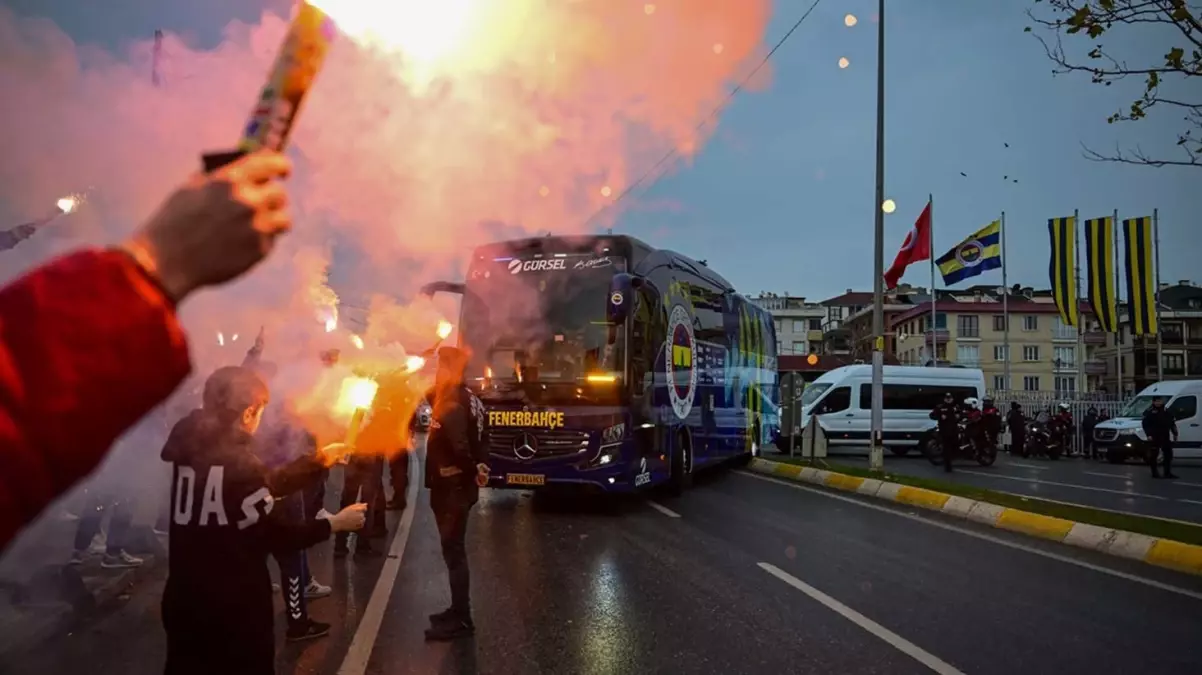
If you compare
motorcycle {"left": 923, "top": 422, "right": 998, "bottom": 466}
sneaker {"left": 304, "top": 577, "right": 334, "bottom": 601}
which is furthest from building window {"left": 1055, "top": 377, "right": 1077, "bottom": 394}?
sneaker {"left": 304, "top": 577, "right": 334, "bottom": 601}

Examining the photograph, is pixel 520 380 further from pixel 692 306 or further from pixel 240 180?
pixel 240 180

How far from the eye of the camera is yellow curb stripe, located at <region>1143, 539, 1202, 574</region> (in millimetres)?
9188

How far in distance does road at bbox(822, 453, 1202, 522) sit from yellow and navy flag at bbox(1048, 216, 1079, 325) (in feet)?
17.2

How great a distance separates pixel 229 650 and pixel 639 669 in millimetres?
3010

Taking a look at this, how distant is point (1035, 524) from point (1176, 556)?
2.16 metres

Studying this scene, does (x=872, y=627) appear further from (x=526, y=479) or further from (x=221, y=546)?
(x=526, y=479)

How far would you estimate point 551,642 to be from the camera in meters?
6.12

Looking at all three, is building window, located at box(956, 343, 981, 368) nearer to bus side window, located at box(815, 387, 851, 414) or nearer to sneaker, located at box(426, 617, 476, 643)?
bus side window, located at box(815, 387, 851, 414)

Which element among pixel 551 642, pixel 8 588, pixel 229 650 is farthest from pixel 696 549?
pixel 229 650

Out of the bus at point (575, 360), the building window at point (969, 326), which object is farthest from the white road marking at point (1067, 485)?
the building window at point (969, 326)

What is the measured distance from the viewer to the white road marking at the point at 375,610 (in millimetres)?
5691

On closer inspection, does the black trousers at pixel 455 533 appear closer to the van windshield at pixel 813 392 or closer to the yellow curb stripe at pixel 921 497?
the yellow curb stripe at pixel 921 497

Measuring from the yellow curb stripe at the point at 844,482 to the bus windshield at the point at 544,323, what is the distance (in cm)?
640

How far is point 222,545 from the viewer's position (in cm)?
322
